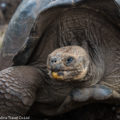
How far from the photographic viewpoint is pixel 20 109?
2.38 metres

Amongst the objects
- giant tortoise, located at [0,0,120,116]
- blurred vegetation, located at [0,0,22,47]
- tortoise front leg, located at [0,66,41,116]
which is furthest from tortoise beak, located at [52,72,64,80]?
blurred vegetation, located at [0,0,22,47]

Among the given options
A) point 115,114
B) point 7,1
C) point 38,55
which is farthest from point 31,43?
point 7,1

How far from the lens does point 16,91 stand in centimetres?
237

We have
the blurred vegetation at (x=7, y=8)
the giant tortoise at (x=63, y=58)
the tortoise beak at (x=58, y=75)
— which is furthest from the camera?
the blurred vegetation at (x=7, y=8)

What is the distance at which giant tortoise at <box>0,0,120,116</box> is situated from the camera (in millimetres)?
2310

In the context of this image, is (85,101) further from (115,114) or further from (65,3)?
(65,3)

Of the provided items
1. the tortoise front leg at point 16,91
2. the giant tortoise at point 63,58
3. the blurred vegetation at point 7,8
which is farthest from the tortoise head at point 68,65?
the blurred vegetation at point 7,8

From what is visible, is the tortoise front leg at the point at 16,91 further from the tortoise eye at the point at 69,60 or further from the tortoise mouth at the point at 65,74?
the tortoise eye at the point at 69,60

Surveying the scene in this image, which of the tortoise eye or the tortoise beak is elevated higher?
the tortoise eye

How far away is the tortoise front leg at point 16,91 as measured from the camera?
7.70 ft

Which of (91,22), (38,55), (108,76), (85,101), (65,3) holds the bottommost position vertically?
(85,101)

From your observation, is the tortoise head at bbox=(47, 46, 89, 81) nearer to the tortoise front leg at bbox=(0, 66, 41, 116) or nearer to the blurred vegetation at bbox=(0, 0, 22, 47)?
the tortoise front leg at bbox=(0, 66, 41, 116)

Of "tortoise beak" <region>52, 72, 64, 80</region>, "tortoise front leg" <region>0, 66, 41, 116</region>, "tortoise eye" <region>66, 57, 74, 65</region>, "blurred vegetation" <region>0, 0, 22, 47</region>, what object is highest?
"blurred vegetation" <region>0, 0, 22, 47</region>

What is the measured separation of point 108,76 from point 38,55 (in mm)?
709
